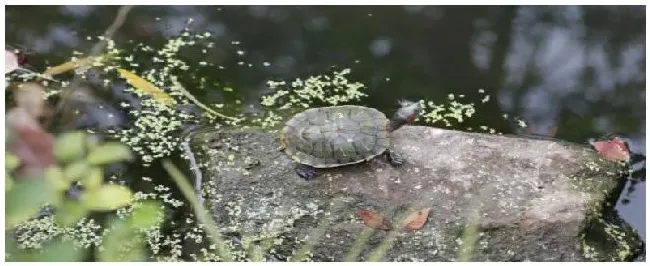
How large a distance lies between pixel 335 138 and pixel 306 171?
148mm

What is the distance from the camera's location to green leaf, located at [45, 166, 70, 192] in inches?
30.2

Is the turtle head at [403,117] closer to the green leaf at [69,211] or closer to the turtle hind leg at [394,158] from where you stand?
the turtle hind leg at [394,158]

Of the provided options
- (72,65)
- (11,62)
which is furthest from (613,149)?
(11,62)

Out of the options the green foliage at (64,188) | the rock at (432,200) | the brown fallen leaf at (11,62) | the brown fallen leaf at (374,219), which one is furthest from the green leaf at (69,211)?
the brown fallen leaf at (11,62)

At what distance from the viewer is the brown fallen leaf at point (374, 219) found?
243 cm

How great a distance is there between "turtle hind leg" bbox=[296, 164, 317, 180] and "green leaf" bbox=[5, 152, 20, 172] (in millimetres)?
1809

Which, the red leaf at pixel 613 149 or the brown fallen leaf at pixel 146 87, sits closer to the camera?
the red leaf at pixel 613 149

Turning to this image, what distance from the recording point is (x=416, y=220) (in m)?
2.45

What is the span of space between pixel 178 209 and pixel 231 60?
0.92 meters

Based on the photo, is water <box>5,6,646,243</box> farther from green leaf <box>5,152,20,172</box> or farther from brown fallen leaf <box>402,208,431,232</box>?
green leaf <box>5,152,20,172</box>

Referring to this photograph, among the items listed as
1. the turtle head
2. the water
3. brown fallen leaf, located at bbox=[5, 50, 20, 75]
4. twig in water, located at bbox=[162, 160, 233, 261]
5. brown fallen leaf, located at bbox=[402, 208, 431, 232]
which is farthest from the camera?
the water

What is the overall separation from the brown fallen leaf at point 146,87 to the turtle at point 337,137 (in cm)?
54

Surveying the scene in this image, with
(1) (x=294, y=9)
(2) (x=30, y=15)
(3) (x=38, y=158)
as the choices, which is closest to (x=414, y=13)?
(1) (x=294, y=9)

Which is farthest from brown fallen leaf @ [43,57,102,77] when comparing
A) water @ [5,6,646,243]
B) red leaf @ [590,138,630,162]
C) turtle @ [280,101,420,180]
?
red leaf @ [590,138,630,162]
